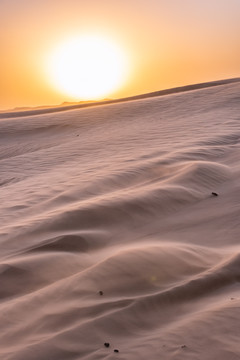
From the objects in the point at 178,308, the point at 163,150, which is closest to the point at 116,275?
the point at 178,308

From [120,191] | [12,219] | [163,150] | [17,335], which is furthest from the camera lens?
[163,150]

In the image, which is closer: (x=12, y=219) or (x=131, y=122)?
(x=12, y=219)

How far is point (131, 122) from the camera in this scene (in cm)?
712

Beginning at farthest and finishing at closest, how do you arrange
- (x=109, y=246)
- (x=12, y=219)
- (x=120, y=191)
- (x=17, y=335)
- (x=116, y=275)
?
(x=120, y=191), (x=12, y=219), (x=109, y=246), (x=116, y=275), (x=17, y=335)

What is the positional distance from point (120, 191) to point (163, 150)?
1371 mm

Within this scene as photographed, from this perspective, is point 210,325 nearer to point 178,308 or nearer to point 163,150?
point 178,308

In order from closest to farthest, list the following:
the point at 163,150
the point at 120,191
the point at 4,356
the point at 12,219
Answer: the point at 4,356
the point at 12,219
the point at 120,191
the point at 163,150

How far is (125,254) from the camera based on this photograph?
178 cm

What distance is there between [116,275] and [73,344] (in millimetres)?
425

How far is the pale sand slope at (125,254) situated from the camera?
49.3 inches

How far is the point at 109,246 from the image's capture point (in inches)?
79.9

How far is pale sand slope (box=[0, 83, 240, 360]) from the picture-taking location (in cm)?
125

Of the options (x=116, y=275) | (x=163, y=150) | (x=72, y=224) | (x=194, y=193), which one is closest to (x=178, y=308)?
(x=116, y=275)

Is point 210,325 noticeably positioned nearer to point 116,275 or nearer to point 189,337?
point 189,337
